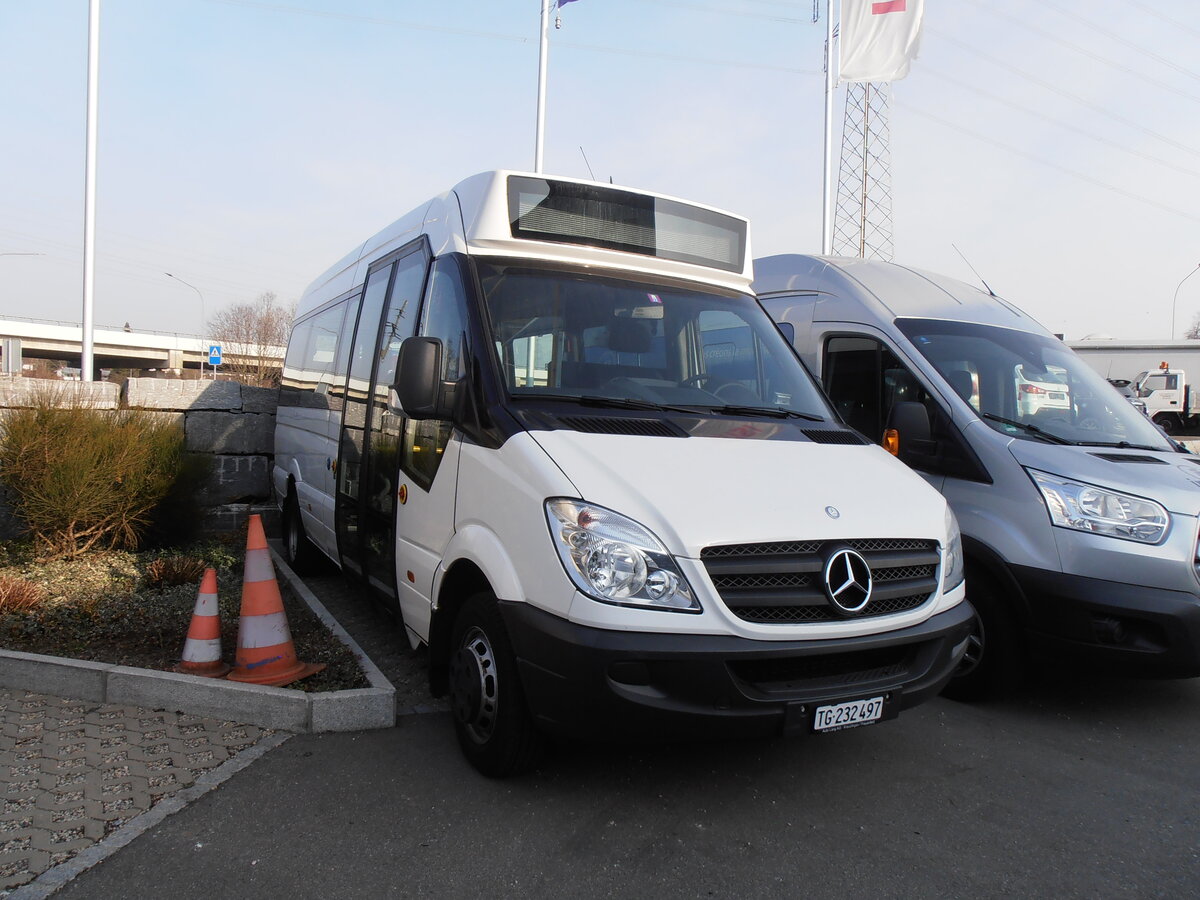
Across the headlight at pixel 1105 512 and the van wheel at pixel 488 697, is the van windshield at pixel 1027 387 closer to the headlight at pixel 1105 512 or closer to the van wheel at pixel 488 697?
the headlight at pixel 1105 512

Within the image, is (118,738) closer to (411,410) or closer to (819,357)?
(411,410)

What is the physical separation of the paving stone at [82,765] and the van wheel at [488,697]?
3.52 ft

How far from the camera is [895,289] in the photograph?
6137mm

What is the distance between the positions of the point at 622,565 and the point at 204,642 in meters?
2.81

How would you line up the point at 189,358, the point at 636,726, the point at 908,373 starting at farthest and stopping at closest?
the point at 189,358 → the point at 908,373 → the point at 636,726

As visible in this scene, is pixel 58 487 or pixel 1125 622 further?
pixel 58 487

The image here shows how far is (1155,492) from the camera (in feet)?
14.5

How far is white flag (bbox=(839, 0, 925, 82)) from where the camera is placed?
15.7 meters

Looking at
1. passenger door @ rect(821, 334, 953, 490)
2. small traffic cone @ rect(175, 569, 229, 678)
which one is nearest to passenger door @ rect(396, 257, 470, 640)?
small traffic cone @ rect(175, 569, 229, 678)

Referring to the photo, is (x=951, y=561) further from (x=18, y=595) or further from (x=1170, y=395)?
(x=1170, y=395)

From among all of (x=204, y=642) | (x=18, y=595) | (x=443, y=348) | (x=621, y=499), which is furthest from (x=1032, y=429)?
(x=18, y=595)

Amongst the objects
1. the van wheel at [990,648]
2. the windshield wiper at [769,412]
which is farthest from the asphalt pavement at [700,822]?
the windshield wiper at [769,412]

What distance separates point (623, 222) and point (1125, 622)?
3.23 meters

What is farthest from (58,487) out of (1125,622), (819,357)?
(1125,622)
